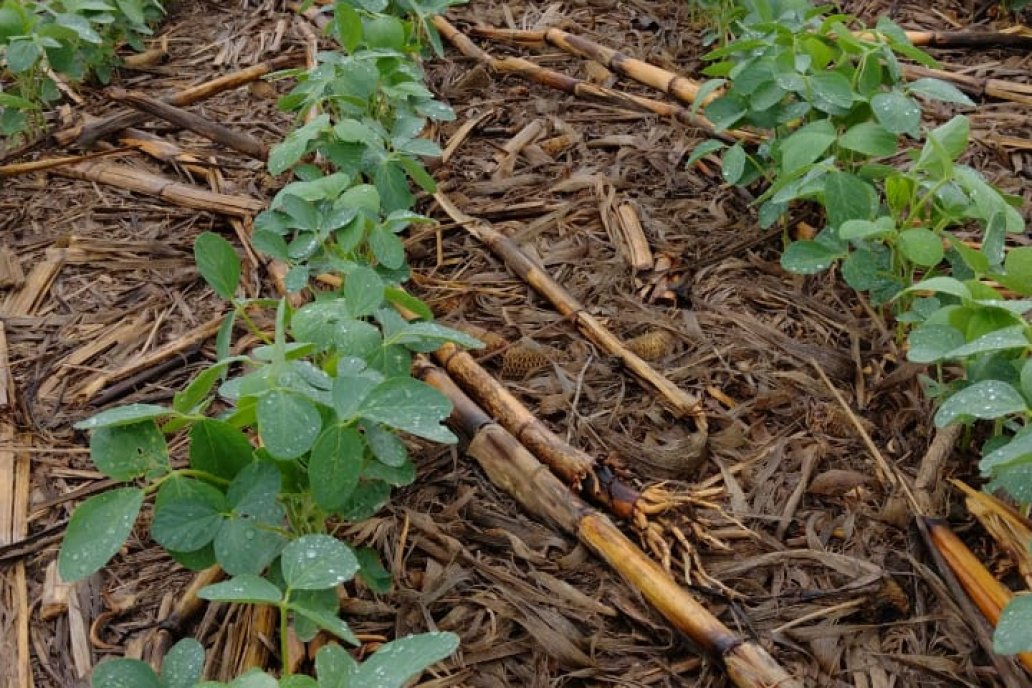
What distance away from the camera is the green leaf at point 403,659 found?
0.85 meters

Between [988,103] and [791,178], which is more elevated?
[791,178]

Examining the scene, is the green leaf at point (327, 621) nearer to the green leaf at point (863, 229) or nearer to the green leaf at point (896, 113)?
the green leaf at point (863, 229)

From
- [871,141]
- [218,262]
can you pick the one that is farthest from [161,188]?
[871,141]

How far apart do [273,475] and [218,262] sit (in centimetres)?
42

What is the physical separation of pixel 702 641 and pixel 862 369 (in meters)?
0.61

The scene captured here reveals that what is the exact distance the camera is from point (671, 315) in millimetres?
1729

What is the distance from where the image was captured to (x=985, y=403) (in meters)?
1.10

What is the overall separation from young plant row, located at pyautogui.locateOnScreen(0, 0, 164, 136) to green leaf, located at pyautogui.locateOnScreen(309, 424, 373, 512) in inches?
59.2

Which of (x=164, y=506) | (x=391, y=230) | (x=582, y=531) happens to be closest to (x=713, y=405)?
(x=582, y=531)

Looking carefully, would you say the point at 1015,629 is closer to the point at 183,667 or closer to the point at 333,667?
the point at 333,667

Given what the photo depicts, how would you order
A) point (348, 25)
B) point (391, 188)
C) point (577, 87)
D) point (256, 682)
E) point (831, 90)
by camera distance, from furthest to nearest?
1. point (577, 87)
2. point (348, 25)
3. point (391, 188)
4. point (831, 90)
5. point (256, 682)

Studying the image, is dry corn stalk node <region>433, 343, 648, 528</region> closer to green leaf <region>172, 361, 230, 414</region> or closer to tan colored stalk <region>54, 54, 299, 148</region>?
green leaf <region>172, 361, 230, 414</region>

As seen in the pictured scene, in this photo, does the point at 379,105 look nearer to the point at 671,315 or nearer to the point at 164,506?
the point at 671,315

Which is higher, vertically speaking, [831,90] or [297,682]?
[831,90]
